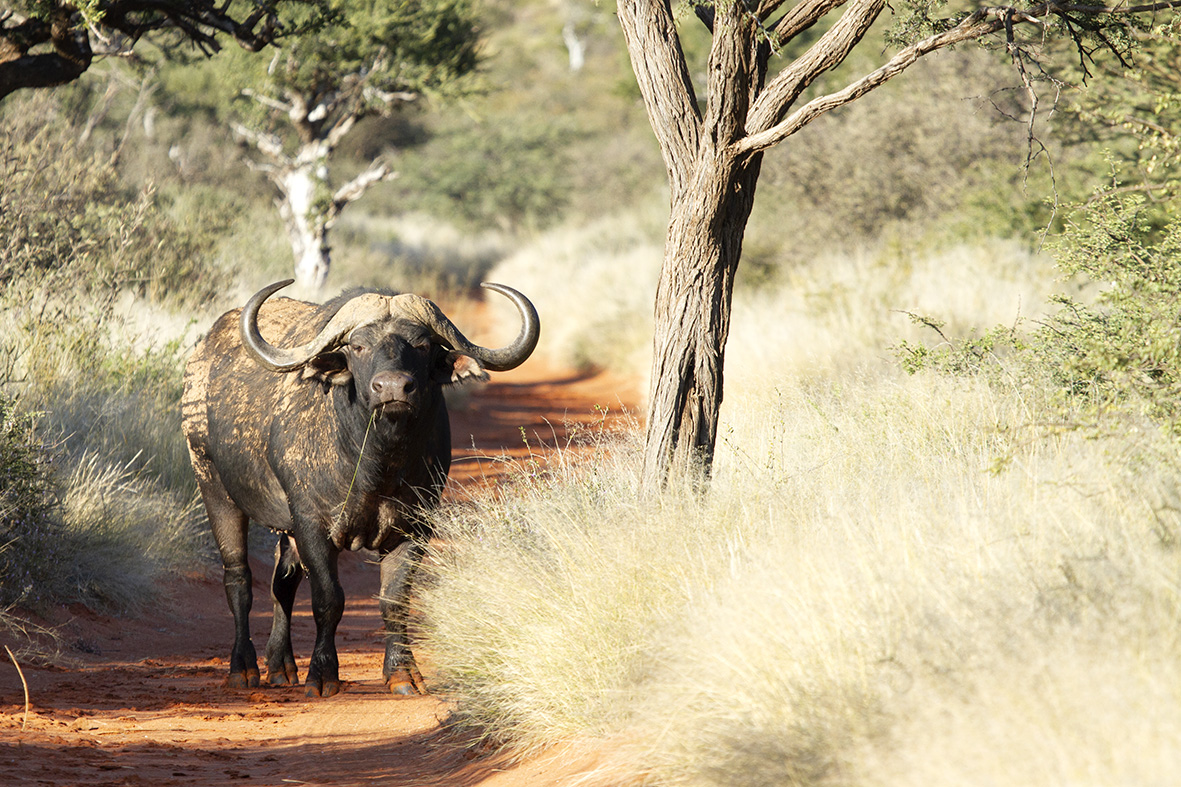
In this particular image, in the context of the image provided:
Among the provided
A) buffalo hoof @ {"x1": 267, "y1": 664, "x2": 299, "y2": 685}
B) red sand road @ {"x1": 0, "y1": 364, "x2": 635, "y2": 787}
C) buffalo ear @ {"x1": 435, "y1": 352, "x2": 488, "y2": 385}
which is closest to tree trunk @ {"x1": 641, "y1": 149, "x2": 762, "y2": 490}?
buffalo ear @ {"x1": 435, "y1": 352, "x2": 488, "y2": 385}

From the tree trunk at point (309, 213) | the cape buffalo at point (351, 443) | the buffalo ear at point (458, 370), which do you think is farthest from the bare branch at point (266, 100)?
the buffalo ear at point (458, 370)

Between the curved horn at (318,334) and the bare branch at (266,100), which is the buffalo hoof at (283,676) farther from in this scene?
the bare branch at (266,100)

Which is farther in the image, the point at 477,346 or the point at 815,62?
the point at 477,346

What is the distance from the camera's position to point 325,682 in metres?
6.20

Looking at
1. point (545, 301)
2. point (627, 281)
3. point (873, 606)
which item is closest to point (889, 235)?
point (627, 281)

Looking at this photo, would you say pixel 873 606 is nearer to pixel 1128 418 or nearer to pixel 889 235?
Answer: pixel 1128 418

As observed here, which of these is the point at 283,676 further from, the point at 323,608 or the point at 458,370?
the point at 458,370

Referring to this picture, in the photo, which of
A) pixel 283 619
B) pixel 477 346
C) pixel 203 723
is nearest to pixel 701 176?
pixel 477 346

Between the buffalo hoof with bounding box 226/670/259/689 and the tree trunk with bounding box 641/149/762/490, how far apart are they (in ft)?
8.96

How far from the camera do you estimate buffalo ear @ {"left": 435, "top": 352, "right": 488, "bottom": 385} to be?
6105mm

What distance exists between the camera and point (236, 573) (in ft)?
23.4

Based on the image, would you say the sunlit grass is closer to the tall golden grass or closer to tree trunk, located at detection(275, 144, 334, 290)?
the tall golden grass

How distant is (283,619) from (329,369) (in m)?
1.70

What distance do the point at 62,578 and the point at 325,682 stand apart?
9.19ft
